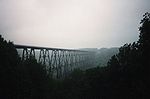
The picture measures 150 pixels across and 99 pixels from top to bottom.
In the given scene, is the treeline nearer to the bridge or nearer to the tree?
the tree

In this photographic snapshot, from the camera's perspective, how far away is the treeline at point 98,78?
16.8 meters

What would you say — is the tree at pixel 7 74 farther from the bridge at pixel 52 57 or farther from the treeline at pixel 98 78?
the bridge at pixel 52 57

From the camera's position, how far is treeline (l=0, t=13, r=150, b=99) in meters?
16.8

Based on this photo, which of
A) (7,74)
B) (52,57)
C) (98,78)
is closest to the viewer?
(7,74)

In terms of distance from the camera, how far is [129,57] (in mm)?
20875

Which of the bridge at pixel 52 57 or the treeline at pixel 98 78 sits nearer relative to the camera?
the treeline at pixel 98 78

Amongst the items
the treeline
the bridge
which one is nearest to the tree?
the treeline

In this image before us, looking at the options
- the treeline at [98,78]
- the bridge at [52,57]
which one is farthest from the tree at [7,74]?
the bridge at [52,57]

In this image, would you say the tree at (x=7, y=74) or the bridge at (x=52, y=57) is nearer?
the tree at (x=7, y=74)

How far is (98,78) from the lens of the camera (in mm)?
26750

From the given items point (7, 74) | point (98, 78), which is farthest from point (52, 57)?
point (7, 74)

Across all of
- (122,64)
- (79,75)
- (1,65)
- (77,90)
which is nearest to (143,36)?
(122,64)

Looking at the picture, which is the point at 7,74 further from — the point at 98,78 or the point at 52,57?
the point at 52,57

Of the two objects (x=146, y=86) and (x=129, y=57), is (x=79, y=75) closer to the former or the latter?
(x=129, y=57)
